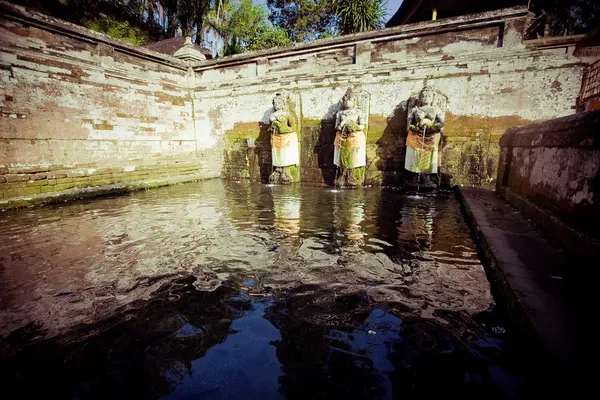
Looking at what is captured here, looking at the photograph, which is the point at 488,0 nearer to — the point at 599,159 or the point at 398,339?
the point at 599,159

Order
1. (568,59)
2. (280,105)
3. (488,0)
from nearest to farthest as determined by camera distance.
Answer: (568,59) < (280,105) < (488,0)

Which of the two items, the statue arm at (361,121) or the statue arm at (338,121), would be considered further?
the statue arm at (338,121)

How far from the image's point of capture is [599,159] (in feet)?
7.29

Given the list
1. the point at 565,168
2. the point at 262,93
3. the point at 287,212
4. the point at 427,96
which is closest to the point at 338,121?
the point at 427,96

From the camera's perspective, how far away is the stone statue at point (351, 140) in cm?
731

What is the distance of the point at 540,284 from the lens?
1880mm

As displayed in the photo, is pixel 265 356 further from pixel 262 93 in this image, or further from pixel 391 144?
pixel 262 93

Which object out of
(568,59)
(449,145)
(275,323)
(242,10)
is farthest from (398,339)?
(242,10)

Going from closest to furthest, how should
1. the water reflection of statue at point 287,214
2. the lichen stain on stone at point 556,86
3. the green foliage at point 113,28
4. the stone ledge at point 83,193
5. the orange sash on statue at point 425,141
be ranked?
Answer: the water reflection of statue at point 287,214 → the stone ledge at point 83,193 → the lichen stain on stone at point 556,86 → the orange sash on statue at point 425,141 → the green foliage at point 113,28

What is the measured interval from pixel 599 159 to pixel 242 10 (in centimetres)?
2299

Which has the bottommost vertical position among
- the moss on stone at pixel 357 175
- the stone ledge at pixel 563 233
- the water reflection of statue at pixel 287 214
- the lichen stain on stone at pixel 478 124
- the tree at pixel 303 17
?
the water reflection of statue at pixel 287 214

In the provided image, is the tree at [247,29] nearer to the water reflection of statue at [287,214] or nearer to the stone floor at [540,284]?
the water reflection of statue at [287,214]

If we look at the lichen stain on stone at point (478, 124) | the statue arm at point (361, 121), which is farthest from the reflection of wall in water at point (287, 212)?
the lichen stain on stone at point (478, 124)

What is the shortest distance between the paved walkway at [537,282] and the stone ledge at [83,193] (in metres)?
7.93
